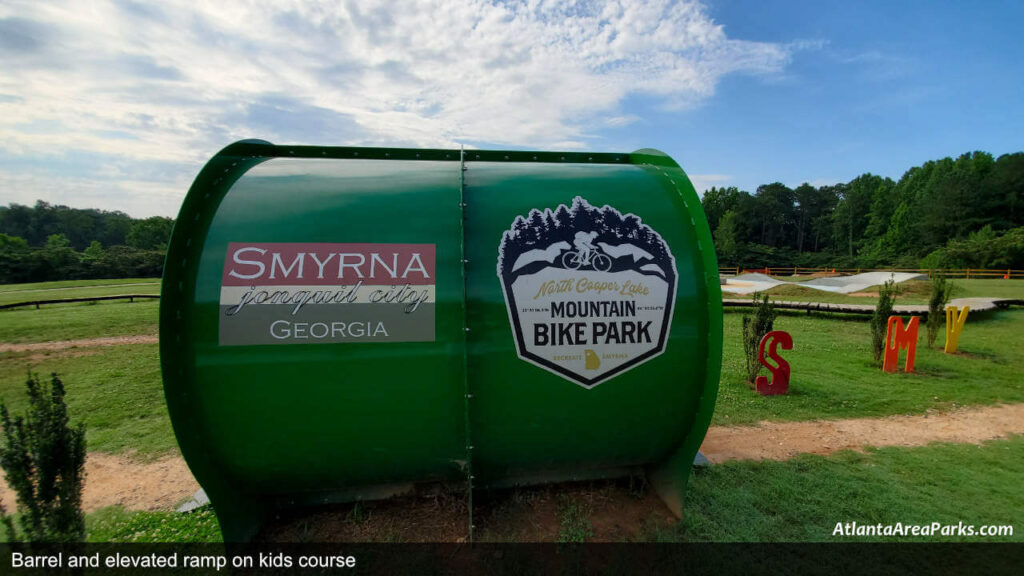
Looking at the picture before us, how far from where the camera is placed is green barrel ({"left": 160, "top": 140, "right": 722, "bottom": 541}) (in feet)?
11.0

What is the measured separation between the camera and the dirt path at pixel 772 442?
207 inches

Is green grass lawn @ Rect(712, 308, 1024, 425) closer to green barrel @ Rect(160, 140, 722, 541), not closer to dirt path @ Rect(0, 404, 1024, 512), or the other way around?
Result: dirt path @ Rect(0, 404, 1024, 512)

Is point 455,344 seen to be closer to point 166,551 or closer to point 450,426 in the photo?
point 450,426

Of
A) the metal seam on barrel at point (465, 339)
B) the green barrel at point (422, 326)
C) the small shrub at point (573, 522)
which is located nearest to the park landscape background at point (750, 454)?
the small shrub at point (573, 522)

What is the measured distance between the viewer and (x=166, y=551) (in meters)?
4.16

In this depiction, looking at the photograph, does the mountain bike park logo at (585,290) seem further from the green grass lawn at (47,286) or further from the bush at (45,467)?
the green grass lawn at (47,286)

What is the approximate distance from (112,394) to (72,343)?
7.96m

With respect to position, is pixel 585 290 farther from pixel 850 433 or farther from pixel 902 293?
pixel 902 293

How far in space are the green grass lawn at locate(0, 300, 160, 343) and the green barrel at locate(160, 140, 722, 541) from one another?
12395mm

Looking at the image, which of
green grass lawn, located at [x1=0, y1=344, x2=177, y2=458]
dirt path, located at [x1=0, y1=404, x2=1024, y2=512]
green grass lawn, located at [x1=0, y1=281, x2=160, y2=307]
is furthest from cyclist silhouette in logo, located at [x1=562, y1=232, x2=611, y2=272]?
green grass lawn, located at [x1=0, y1=281, x2=160, y2=307]

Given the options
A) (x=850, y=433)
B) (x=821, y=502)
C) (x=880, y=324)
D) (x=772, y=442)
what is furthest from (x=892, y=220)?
(x=821, y=502)

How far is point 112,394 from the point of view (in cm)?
903

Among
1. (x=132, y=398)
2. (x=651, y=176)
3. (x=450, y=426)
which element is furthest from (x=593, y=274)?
(x=132, y=398)

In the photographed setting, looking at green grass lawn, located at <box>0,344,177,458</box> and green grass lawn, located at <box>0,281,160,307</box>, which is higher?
green grass lawn, located at <box>0,281,160,307</box>
